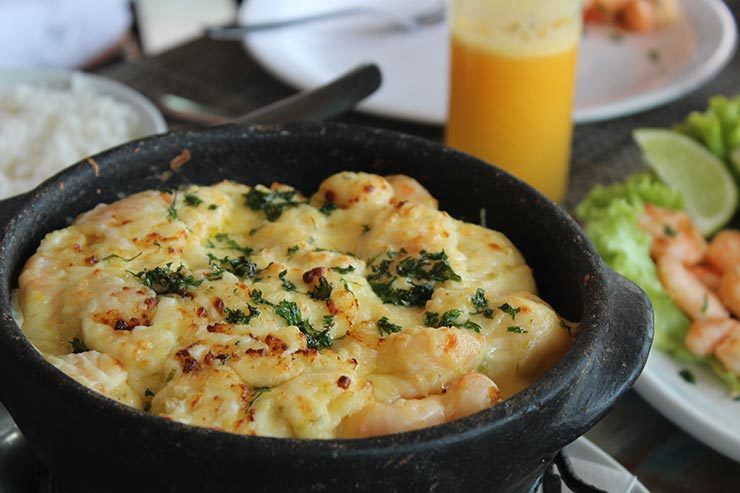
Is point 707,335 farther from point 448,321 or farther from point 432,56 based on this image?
point 432,56

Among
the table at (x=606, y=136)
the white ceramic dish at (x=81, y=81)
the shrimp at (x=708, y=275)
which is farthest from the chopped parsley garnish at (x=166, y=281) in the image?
the shrimp at (x=708, y=275)

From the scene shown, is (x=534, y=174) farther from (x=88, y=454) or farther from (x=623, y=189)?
(x=88, y=454)

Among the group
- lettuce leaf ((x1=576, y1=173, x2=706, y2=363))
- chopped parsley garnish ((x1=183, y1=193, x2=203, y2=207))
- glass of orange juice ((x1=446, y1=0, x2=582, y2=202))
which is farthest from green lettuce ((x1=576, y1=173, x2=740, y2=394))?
chopped parsley garnish ((x1=183, y1=193, x2=203, y2=207))

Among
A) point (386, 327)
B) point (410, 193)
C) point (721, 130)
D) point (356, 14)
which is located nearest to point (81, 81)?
point (356, 14)

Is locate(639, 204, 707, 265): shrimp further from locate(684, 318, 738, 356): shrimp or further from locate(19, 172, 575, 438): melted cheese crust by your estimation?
locate(19, 172, 575, 438): melted cheese crust

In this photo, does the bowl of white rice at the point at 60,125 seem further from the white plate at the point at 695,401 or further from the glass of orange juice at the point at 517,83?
the white plate at the point at 695,401

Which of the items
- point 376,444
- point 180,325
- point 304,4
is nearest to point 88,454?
point 180,325
